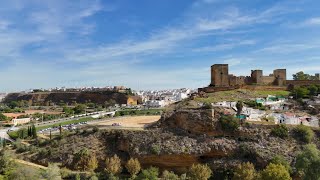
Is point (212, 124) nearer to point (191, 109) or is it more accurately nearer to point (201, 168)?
point (191, 109)

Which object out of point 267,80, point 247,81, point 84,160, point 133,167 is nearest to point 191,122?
point 133,167

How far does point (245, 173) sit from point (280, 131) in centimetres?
592

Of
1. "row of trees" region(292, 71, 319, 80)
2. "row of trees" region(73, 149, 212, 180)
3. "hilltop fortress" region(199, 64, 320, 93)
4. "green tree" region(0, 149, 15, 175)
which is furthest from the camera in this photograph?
"row of trees" region(292, 71, 319, 80)

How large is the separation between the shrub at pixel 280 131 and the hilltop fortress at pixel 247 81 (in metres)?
15.7

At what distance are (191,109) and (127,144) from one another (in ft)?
19.8

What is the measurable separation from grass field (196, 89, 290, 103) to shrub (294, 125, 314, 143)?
10531mm

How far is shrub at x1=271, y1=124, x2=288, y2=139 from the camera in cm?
2495

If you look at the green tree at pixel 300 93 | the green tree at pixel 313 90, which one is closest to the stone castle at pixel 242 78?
the green tree at pixel 313 90

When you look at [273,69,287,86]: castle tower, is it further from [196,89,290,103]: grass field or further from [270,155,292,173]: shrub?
[270,155,292,173]: shrub

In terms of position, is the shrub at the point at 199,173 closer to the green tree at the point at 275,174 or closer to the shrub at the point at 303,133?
the green tree at the point at 275,174

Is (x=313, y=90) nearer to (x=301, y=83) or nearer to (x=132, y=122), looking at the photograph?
(x=301, y=83)

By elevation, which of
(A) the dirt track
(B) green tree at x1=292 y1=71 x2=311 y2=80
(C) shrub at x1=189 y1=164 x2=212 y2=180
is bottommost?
(C) shrub at x1=189 y1=164 x2=212 y2=180

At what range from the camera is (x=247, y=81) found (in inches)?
1761

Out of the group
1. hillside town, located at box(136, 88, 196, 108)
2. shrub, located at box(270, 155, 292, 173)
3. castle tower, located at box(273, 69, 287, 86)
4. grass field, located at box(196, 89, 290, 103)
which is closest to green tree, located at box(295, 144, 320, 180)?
shrub, located at box(270, 155, 292, 173)
